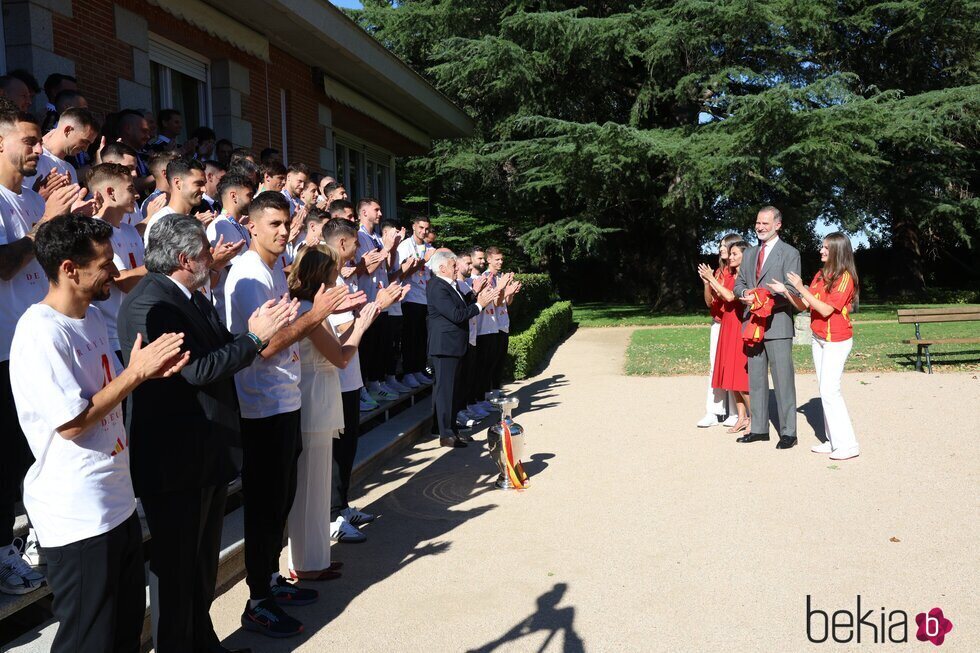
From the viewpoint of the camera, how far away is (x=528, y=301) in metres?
20.6

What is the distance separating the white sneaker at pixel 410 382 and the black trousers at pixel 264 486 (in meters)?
6.07

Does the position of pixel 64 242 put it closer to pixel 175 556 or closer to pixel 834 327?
pixel 175 556

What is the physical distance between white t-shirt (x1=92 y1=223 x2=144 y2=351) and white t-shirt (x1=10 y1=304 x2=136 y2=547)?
78.7 inches

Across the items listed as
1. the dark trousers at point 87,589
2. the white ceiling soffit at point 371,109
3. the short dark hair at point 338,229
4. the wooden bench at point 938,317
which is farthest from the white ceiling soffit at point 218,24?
the wooden bench at point 938,317

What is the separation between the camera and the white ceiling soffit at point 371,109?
14.2m

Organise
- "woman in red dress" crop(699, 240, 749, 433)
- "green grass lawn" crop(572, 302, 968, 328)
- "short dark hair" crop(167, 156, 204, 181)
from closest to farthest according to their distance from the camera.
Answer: "short dark hair" crop(167, 156, 204, 181), "woman in red dress" crop(699, 240, 749, 433), "green grass lawn" crop(572, 302, 968, 328)

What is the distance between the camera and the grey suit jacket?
341 inches

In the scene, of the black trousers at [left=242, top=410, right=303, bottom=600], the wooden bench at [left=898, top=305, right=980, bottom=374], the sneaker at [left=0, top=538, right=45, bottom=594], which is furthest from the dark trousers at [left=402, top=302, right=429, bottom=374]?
the wooden bench at [left=898, top=305, right=980, bottom=374]

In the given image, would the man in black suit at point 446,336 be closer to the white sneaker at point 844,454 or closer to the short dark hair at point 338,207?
the short dark hair at point 338,207

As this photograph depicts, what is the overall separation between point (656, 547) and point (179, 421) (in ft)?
11.6

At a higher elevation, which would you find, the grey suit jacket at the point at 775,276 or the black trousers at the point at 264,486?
the grey suit jacket at the point at 775,276

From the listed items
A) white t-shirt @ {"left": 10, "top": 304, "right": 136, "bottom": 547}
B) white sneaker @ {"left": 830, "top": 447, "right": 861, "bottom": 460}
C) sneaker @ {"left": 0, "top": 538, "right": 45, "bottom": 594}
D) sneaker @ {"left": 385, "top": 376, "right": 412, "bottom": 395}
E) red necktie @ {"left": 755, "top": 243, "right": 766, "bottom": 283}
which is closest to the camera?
white t-shirt @ {"left": 10, "top": 304, "right": 136, "bottom": 547}

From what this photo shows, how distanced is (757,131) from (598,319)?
8.41m
